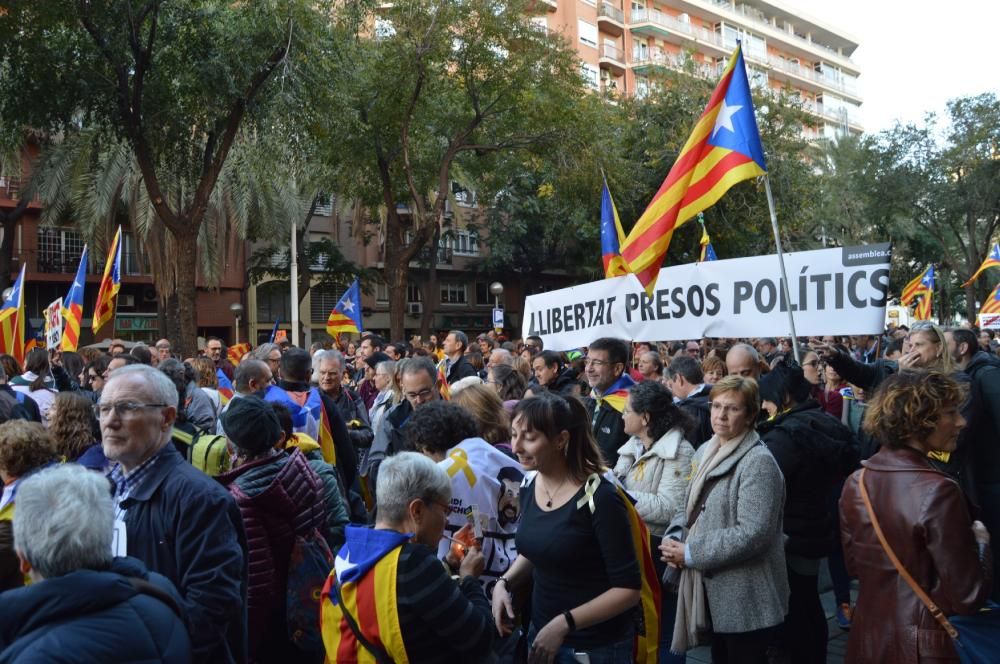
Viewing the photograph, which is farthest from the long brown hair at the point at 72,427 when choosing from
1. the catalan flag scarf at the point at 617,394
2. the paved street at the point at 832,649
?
the paved street at the point at 832,649

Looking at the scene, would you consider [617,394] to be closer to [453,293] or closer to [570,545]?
[570,545]

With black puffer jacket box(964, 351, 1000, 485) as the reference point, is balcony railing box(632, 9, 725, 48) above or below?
above

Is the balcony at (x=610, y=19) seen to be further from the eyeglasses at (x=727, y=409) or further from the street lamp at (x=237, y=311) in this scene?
the eyeglasses at (x=727, y=409)

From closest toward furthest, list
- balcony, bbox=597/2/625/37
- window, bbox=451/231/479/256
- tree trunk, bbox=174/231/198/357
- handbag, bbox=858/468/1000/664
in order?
handbag, bbox=858/468/1000/664 < tree trunk, bbox=174/231/198/357 < window, bbox=451/231/479/256 < balcony, bbox=597/2/625/37

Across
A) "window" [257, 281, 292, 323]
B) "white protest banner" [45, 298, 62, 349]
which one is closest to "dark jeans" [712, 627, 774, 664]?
"white protest banner" [45, 298, 62, 349]

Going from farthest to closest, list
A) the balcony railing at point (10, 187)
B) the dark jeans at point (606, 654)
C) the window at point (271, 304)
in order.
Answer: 1. the window at point (271, 304)
2. the balcony railing at point (10, 187)
3. the dark jeans at point (606, 654)

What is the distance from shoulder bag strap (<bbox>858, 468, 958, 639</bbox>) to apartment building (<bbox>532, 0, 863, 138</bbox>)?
36.1 meters

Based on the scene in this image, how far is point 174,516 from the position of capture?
285cm

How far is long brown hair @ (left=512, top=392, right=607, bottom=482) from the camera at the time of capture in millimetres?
3242

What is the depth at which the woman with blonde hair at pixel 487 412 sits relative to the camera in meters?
4.39

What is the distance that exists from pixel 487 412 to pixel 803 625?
1885 millimetres

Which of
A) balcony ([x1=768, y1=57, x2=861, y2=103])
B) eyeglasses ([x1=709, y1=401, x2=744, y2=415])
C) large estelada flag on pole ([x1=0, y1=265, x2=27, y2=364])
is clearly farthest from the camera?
balcony ([x1=768, y1=57, x2=861, y2=103])

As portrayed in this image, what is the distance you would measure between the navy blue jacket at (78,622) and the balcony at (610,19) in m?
51.4

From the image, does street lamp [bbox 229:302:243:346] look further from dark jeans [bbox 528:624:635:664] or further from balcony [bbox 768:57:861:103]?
balcony [bbox 768:57:861:103]
